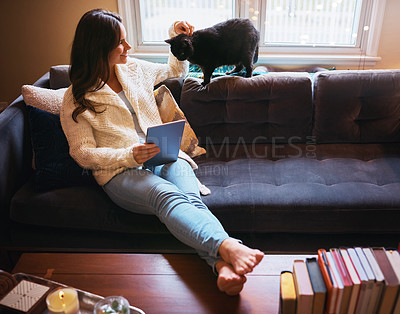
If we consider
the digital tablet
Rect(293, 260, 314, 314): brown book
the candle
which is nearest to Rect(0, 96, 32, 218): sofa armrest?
the digital tablet

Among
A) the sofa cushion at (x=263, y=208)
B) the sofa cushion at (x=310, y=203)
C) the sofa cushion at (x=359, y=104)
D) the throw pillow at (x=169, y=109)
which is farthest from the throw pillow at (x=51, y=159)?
the sofa cushion at (x=359, y=104)

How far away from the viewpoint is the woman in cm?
137

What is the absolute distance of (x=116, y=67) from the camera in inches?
65.7

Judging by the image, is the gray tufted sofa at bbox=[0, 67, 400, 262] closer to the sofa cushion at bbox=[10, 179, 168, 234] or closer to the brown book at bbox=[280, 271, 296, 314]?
the sofa cushion at bbox=[10, 179, 168, 234]

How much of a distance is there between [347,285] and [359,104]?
1.23 m

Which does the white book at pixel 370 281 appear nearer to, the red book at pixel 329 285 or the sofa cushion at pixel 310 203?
the red book at pixel 329 285

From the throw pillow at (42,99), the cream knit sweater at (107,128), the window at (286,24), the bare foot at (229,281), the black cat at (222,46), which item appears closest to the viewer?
the bare foot at (229,281)

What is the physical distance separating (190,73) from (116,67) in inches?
24.7

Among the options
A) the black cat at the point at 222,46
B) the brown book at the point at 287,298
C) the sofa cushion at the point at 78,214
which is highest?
the black cat at the point at 222,46

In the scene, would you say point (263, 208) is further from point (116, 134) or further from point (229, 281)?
point (116, 134)

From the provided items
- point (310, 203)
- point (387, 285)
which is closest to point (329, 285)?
point (387, 285)

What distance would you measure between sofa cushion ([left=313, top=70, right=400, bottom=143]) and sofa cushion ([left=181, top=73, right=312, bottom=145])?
8cm

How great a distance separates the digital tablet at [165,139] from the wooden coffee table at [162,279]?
0.44m

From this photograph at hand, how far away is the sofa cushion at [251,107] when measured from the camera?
1.92m
